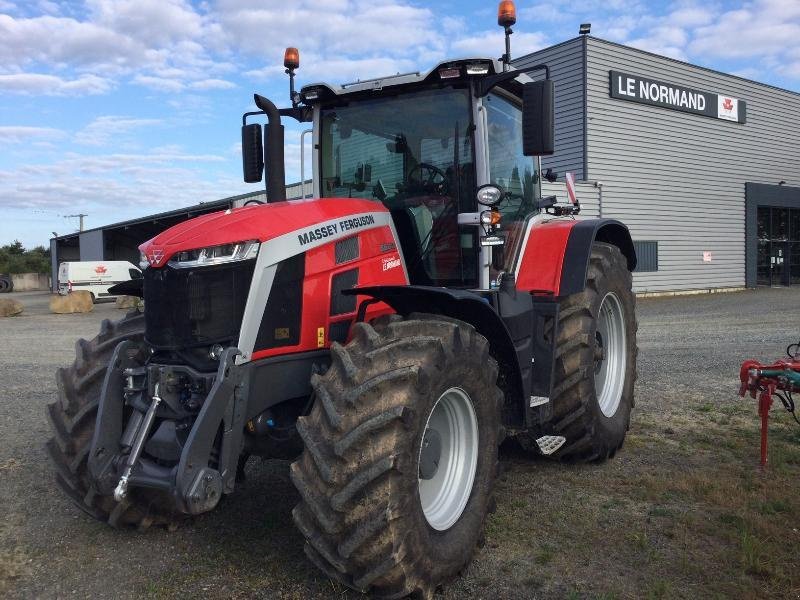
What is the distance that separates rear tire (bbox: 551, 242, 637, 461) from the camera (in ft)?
15.2

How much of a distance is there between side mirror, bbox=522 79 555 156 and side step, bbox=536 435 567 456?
6.14 feet

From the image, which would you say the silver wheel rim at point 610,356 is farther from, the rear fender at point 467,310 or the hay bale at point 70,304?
the hay bale at point 70,304

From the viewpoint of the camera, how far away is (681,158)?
2241 cm

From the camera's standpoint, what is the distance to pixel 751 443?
548cm

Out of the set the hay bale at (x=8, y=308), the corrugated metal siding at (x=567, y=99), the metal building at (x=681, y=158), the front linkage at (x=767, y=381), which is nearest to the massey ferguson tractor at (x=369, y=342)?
the front linkage at (x=767, y=381)

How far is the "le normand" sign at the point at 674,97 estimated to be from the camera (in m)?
20.4

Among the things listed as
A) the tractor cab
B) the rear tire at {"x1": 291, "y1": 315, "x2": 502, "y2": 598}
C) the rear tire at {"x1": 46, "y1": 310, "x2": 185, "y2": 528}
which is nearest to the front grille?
the rear tire at {"x1": 291, "y1": 315, "x2": 502, "y2": 598}

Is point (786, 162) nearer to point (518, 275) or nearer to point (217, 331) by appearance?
point (518, 275)

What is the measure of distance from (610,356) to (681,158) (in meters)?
18.9

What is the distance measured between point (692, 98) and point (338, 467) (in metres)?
23.0

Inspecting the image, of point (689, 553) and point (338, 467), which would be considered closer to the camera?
point (338, 467)

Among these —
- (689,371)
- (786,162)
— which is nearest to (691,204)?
(786,162)

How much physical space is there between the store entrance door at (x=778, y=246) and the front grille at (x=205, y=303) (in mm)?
27179

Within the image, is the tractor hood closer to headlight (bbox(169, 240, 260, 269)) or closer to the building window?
headlight (bbox(169, 240, 260, 269))
